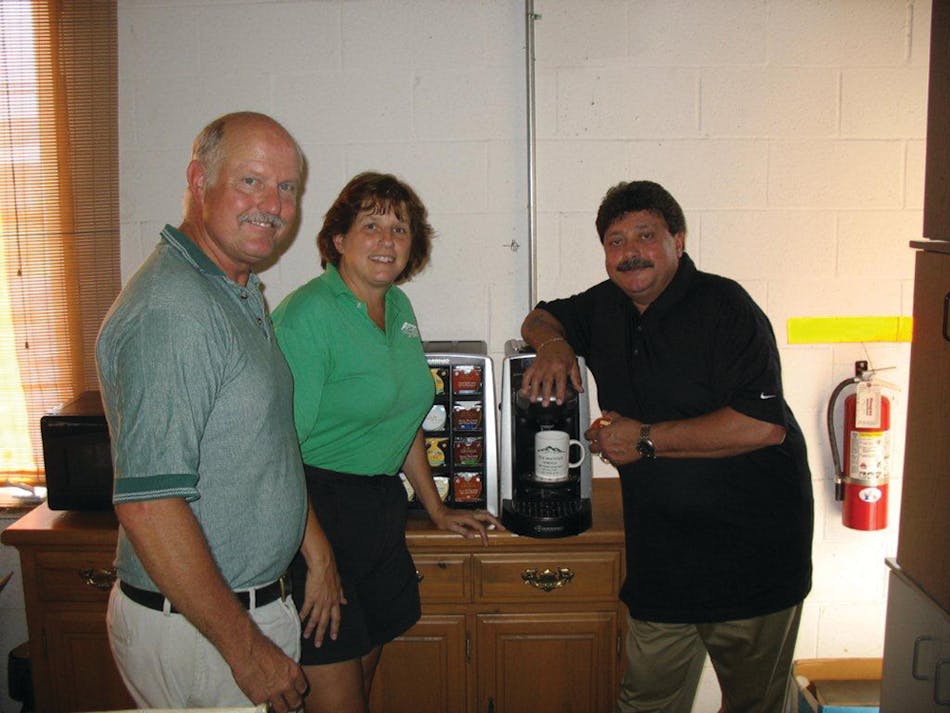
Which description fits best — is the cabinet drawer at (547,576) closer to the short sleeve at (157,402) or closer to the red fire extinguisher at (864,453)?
the red fire extinguisher at (864,453)

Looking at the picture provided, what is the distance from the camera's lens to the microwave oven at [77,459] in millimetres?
2199

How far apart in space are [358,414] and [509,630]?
2.83 ft

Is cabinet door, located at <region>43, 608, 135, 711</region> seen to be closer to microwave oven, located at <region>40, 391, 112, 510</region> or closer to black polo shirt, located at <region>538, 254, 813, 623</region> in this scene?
microwave oven, located at <region>40, 391, 112, 510</region>

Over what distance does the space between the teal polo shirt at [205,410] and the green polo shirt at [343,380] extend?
0.22 metres

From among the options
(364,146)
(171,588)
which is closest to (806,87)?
(364,146)

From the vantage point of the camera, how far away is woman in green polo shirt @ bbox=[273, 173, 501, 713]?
5.49ft

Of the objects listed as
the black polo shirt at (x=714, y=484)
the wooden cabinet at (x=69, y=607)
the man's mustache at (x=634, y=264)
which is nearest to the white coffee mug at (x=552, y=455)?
the black polo shirt at (x=714, y=484)

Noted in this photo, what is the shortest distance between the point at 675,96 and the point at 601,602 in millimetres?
1525

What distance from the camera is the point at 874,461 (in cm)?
241

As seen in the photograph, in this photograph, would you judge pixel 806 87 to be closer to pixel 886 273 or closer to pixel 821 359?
pixel 886 273

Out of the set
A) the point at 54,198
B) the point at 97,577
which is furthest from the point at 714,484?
the point at 54,198

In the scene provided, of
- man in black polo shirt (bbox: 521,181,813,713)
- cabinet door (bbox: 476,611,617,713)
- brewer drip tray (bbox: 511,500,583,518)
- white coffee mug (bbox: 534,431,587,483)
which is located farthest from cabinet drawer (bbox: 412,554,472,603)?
man in black polo shirt (bbox: 521,181,813,713)

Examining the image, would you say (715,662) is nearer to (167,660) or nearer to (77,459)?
(167,660)

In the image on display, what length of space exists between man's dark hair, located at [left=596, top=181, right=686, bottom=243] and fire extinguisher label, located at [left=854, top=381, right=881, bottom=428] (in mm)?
927
